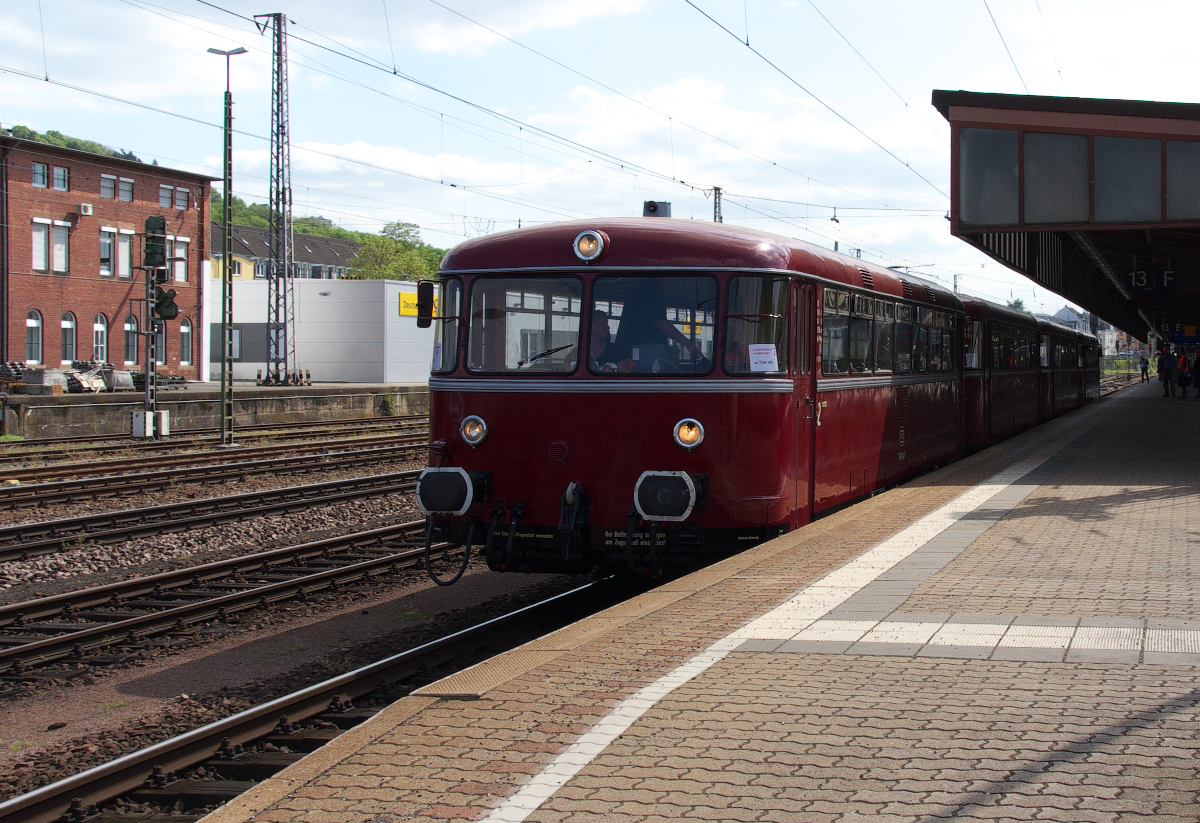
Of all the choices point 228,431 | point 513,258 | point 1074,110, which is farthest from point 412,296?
point 513,258

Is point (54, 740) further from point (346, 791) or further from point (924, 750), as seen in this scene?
point (924, 750)

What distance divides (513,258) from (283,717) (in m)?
3.77

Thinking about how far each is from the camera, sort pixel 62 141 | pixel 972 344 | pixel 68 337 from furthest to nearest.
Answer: pixel 62 141, pixel 68 337, pixel 972 344

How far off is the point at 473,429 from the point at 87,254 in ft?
150

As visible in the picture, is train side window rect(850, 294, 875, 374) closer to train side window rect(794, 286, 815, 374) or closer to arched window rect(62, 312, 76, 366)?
train side window rect(794, 286, 815, 374)

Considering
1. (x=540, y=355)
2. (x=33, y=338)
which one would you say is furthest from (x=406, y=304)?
(x=540, y=355)

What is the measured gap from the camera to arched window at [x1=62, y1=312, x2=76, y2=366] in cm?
4766

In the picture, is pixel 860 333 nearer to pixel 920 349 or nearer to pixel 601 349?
pixel 920 349

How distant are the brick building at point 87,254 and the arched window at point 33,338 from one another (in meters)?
0.04

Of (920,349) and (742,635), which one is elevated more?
(920,349)

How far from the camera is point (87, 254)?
1933 inches

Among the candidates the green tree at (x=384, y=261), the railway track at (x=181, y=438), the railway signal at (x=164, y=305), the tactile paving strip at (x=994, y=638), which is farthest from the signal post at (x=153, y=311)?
the green tree at (x=384, y=261)

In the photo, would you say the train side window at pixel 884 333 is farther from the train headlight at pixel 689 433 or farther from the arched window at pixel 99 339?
the arched window at pixel 99 339

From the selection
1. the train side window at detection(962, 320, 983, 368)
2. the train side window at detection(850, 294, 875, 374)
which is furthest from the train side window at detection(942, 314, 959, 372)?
the train side window at detection(850, 294, 875, 374)
